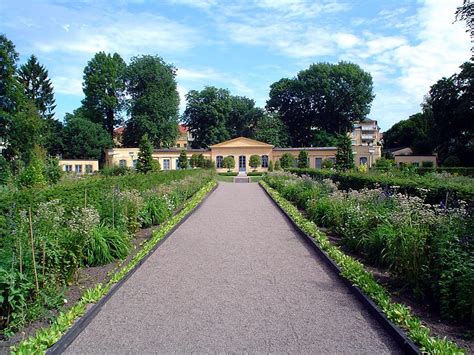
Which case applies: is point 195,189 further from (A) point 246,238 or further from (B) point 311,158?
(B) point 311,158

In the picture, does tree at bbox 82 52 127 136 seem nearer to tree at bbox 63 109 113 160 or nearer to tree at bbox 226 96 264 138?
tree at bbox 63 109 113 160

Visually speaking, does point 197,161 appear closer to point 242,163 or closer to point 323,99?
point 242,163

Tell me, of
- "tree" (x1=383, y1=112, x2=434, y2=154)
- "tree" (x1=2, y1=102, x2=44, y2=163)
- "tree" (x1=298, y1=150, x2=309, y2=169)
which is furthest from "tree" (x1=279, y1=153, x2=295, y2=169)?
"tree" (x1=2, y1=102, x2=44, y2=163)

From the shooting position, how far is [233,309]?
16.6 feet

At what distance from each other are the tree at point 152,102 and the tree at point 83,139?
508cm

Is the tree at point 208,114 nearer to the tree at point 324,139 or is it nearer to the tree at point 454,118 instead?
the tree at point 324,139

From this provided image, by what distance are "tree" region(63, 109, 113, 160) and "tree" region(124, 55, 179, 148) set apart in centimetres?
508

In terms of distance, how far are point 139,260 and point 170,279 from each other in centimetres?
109

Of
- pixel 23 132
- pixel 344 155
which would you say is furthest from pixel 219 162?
pixel 344 155

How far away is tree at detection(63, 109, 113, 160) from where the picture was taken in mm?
55188

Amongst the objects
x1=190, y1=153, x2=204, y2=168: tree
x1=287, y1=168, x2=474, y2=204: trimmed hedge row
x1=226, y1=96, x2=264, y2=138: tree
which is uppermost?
x1=226, y1=96, x2=264, y2=138: tree

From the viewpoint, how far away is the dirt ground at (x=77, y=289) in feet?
13.4

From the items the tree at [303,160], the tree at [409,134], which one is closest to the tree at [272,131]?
the tree at [303,160]

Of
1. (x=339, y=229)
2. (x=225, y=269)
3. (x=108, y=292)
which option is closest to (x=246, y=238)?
(x=339, y=229)
